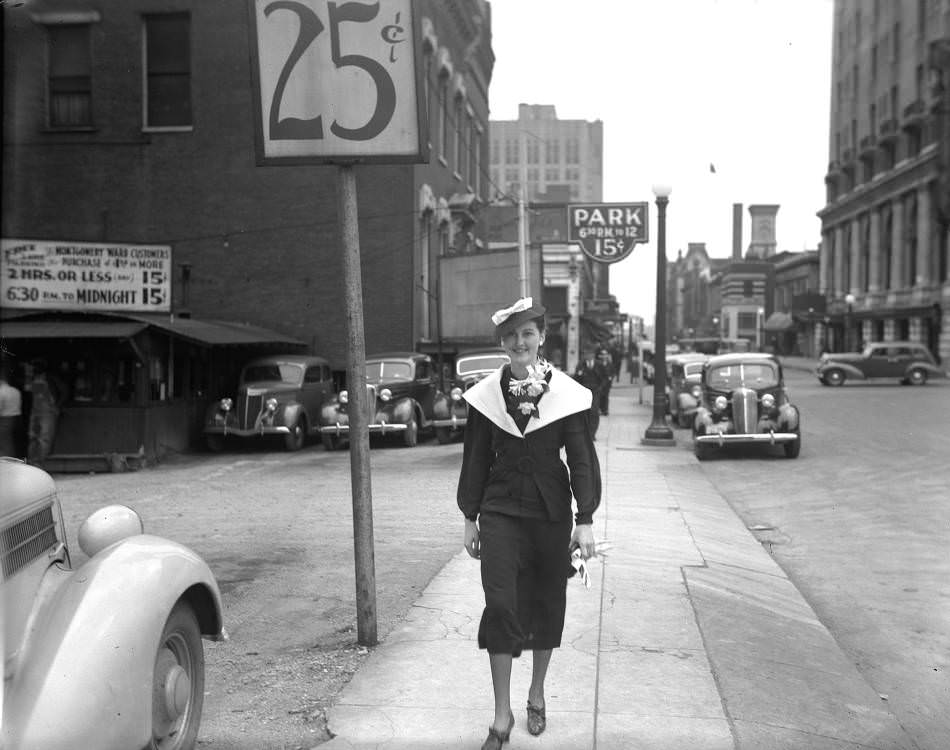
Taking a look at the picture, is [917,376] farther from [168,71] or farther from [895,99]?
[895,99]

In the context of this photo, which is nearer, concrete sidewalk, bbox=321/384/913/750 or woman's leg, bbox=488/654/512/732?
woman's leg, bbox=488/654/512/732

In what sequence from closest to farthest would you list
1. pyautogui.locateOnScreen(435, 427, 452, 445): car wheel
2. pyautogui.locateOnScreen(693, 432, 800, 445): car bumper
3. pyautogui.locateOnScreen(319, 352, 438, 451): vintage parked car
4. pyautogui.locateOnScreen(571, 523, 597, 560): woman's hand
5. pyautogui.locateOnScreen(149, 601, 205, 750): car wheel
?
pyautogui.locateOnScreen(149, 601, 205, 750): car wheel < pyautogui.locateOnScreen(571, 523, 597, 560): woman's hand < pyautogui.locateOnScreen(693, 432, 800, 445): car bumper < pyautogui.locateOnScreen(319, 352, 438, 451): vintage parked car < pyautogui.locateOnScreen(435, 427, 452, 445): car wheel

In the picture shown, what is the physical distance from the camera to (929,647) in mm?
6375

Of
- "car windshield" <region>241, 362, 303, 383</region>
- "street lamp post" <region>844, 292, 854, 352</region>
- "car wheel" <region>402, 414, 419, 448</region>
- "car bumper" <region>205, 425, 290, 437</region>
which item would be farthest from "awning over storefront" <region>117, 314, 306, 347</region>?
"street lamp post" <region>844, 292, 854, 352</region>

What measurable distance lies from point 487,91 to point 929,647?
30.5m

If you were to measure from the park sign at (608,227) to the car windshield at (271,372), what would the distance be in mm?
6146

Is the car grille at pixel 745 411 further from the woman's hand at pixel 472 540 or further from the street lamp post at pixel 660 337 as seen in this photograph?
the woman's hand at pixel 472 540

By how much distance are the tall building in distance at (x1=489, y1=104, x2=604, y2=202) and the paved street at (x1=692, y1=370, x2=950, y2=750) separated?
359 inches

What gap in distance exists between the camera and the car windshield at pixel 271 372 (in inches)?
810

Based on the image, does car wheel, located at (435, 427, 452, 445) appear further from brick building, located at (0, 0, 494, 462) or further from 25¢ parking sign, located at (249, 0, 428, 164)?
25¢ parking sign, located at (249, 0, 428, 164)

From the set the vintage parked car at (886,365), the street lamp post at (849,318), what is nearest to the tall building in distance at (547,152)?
the vintage parked car at (886,365)

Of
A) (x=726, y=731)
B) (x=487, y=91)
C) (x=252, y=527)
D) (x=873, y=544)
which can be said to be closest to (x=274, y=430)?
(x=252, y=527)

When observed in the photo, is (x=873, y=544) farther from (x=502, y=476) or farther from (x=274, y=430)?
(x=274, y=430)

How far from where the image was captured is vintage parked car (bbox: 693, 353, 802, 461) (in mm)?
16750
